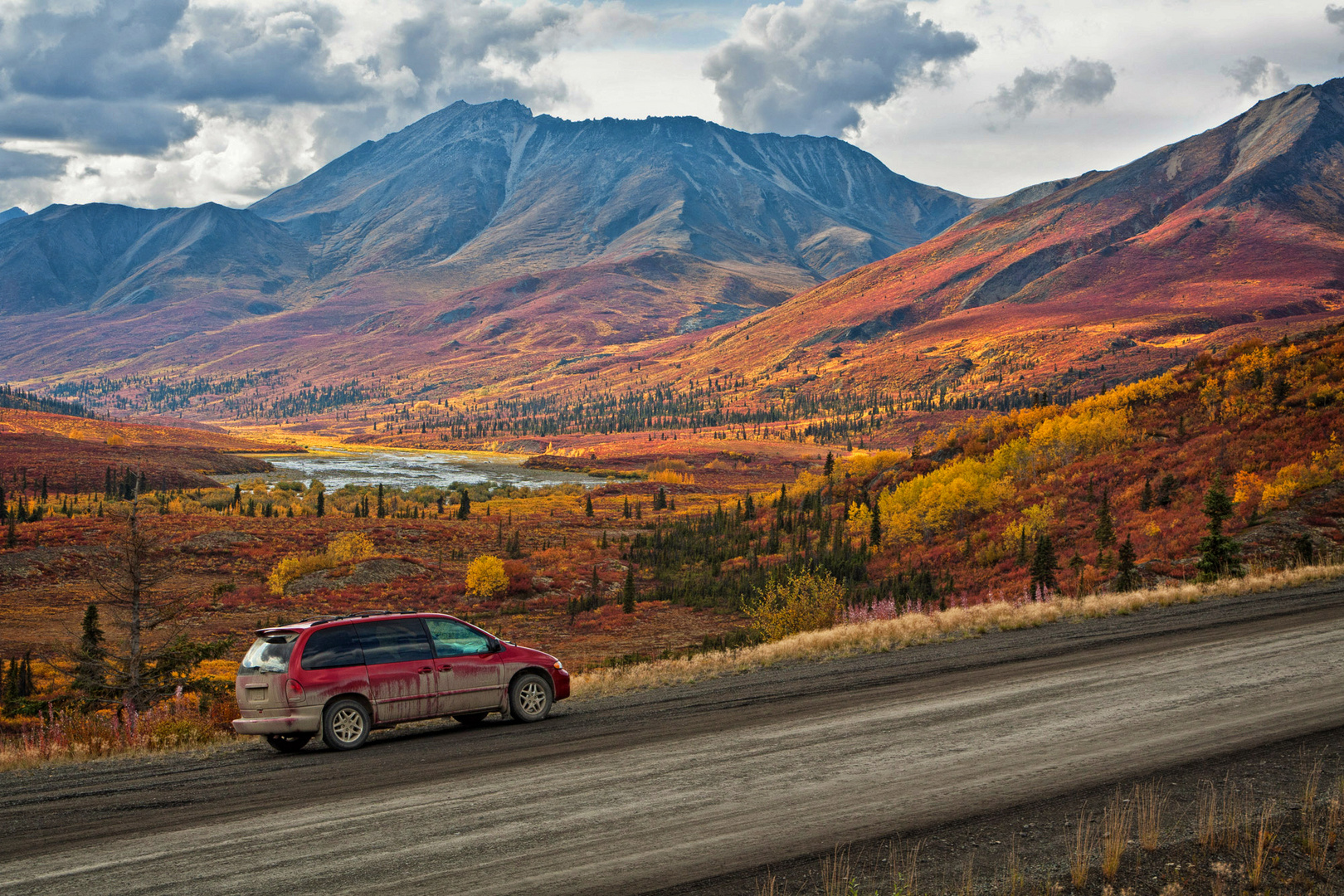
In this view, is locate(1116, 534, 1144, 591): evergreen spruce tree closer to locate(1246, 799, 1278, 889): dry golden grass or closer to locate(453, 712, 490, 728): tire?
locate(1246, 799, 1278, 889): dry golden grass

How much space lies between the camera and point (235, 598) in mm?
51188

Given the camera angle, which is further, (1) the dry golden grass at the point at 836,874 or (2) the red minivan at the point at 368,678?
(2) the red minivan at the point at 368,678

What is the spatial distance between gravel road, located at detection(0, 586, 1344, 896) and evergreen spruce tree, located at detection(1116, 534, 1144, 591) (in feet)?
42.2

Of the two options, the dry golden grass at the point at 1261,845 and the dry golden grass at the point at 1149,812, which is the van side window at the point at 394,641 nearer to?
the dry golden grass at the point at 1149,812

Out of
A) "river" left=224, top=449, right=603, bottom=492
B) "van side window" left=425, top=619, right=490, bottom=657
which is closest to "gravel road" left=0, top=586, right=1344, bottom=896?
"van side window" left=425, top=619, right=490, bottom=657

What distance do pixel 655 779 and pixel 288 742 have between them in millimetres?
6304

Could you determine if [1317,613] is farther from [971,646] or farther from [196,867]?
[196,867]

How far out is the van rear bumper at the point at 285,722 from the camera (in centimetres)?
1253

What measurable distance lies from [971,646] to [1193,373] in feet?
136

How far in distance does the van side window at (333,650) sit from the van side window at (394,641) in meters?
0.11

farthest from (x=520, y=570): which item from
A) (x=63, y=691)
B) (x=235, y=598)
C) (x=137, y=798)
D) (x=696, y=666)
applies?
(x=137, y=798)

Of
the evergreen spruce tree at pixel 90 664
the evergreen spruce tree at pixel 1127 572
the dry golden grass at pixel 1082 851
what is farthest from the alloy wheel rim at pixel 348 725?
the evergreen spruce tree at pixel 1127 572

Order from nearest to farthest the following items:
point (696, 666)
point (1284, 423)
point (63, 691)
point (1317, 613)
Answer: point (1317, 613)
point (696, 666)
point (63, 691)
point (1284, 423)

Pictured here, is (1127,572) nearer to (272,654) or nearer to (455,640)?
(455,640)
